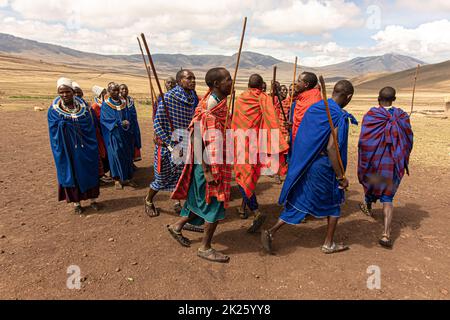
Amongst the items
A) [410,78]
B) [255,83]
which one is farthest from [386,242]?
[410,78]

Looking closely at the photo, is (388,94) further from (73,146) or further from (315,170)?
(73,146)

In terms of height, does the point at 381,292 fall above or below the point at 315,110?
below

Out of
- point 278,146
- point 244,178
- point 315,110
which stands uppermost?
point 315,110

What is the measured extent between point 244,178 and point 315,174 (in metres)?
1.25

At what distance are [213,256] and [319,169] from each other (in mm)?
1698

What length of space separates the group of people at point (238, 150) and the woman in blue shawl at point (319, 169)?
0.04 feet

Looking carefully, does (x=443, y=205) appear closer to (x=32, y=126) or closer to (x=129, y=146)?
(x=129, y=146)

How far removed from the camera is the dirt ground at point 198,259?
3369mm

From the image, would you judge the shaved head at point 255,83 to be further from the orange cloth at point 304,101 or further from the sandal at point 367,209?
the sandal at point 367,209

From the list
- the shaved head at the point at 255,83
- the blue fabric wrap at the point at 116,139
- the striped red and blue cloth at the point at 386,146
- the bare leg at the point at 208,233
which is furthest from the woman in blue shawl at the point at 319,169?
the blue fabric wrap at the point at 116,139

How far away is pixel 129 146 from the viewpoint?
21.6 ft

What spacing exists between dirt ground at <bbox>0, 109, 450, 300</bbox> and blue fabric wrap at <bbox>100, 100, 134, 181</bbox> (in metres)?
0.48

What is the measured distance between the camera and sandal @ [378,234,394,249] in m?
4.20

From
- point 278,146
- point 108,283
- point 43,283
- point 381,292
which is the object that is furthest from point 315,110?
point 43,283
